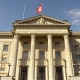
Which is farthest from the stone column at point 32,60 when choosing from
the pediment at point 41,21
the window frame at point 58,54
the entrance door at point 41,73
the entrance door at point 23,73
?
the window frame at point 58,54

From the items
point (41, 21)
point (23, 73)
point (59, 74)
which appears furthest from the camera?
point (41, 21)

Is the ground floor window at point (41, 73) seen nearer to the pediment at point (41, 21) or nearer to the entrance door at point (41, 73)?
the entrance door at point (41, 73)

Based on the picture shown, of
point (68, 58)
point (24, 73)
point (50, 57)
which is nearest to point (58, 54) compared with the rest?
point (50, 57)

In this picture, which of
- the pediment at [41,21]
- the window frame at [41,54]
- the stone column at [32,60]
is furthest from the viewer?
Result: the pediment at [41,21]

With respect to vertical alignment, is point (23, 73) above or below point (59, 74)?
above

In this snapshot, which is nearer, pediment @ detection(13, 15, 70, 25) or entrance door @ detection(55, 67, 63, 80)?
entrance door @ detection(55, 67, 63, 80)

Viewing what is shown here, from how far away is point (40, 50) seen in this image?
45.4m

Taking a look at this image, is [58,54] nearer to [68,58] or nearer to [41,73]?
[68,58]

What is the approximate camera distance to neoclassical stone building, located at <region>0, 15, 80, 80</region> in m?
41.2

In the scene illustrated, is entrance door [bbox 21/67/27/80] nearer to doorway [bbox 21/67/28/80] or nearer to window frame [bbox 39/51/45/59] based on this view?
doorway [bbox 21/67/28/80]

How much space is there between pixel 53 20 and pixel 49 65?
13507mm

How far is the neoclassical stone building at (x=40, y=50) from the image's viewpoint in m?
41.2

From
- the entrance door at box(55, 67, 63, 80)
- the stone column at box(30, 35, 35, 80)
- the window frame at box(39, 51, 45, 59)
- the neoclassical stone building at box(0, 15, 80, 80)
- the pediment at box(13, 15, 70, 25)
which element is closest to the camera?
the stone column at box(30, 35, 35, 80)

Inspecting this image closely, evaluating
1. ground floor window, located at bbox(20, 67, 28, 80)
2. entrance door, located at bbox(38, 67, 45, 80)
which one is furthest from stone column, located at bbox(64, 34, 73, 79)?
ground floor window, located at bbox(20, 67, 28, 80)
